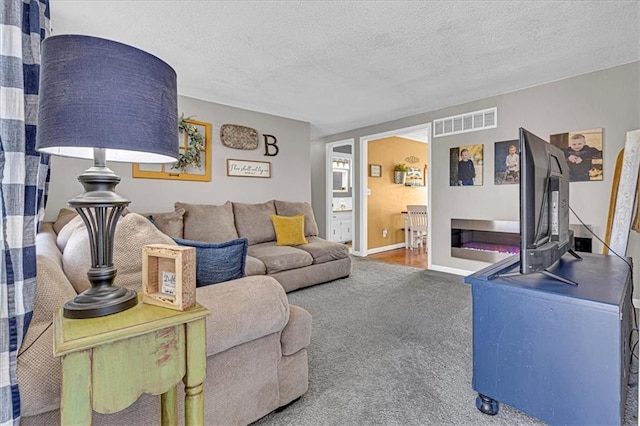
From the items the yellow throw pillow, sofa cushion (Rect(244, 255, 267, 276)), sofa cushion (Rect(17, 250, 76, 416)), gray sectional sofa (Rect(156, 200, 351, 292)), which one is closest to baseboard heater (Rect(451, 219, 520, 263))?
gray sectional sofa (Rect(156, 200, 351, 292))

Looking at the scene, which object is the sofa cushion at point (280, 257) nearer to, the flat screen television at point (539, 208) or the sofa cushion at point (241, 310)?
the sofa cushion at point (241, 310)

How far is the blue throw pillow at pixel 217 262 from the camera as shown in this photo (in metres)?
1.48

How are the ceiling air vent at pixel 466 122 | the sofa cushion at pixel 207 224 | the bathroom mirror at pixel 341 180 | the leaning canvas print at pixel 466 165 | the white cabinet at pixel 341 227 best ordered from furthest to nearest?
the bathroom mirror at pixel 341 180, the white cabinet at pixel 341 227, the leaning canvas print at pixel 466 165, the ceiling air vent at pixel 466 122, the sofa cushion at pixel 207 224

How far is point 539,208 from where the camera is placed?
1.36 m

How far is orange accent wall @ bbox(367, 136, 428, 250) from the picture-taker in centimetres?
598

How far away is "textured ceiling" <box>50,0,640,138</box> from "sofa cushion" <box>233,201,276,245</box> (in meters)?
1.47

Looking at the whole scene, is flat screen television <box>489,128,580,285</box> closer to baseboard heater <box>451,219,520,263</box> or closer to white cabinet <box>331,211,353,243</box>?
baseboard heater <box>451,219,520,263</box>

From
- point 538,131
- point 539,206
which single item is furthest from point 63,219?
point 538,131

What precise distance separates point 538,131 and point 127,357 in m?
4.27

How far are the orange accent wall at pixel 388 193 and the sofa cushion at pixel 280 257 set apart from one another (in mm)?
2546

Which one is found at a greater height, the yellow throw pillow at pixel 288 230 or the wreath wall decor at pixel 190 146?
the wreath wall decor at pixel 190 146

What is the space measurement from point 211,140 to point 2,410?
145 inches

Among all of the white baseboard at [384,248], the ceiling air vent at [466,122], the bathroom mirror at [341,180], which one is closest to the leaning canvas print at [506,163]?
the ceiling air vent at [466,122]

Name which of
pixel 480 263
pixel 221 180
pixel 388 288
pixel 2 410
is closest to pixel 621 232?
pixel 480 263
